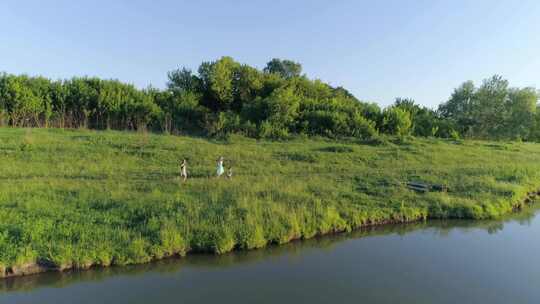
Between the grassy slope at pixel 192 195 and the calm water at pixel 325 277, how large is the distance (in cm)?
48

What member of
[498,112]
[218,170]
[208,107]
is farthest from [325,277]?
[498,112]

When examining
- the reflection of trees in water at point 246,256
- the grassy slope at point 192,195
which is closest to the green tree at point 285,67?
the grassy slope at point 192,195

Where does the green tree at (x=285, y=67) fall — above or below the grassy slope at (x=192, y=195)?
above

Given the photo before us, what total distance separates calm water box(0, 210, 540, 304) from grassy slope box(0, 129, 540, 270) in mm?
485

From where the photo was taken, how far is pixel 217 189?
10.9m

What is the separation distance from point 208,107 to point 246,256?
23.7 meters

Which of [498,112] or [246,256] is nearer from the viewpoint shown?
[246,256]

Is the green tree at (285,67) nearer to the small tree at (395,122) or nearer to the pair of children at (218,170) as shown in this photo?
the small tree at (395,122)

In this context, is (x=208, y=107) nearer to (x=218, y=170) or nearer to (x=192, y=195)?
(x=218, y=170)

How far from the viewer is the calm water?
6391 millimetres

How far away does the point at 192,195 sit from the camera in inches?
404

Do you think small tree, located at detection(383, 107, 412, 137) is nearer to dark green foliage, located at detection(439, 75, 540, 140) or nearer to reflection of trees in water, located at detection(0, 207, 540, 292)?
dark green foliage, located at detection(439, 75, 540, 140)

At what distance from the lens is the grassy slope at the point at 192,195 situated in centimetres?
765

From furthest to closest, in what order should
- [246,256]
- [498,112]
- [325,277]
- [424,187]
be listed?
[498,112], [424,187], [246,256], [325,277]
